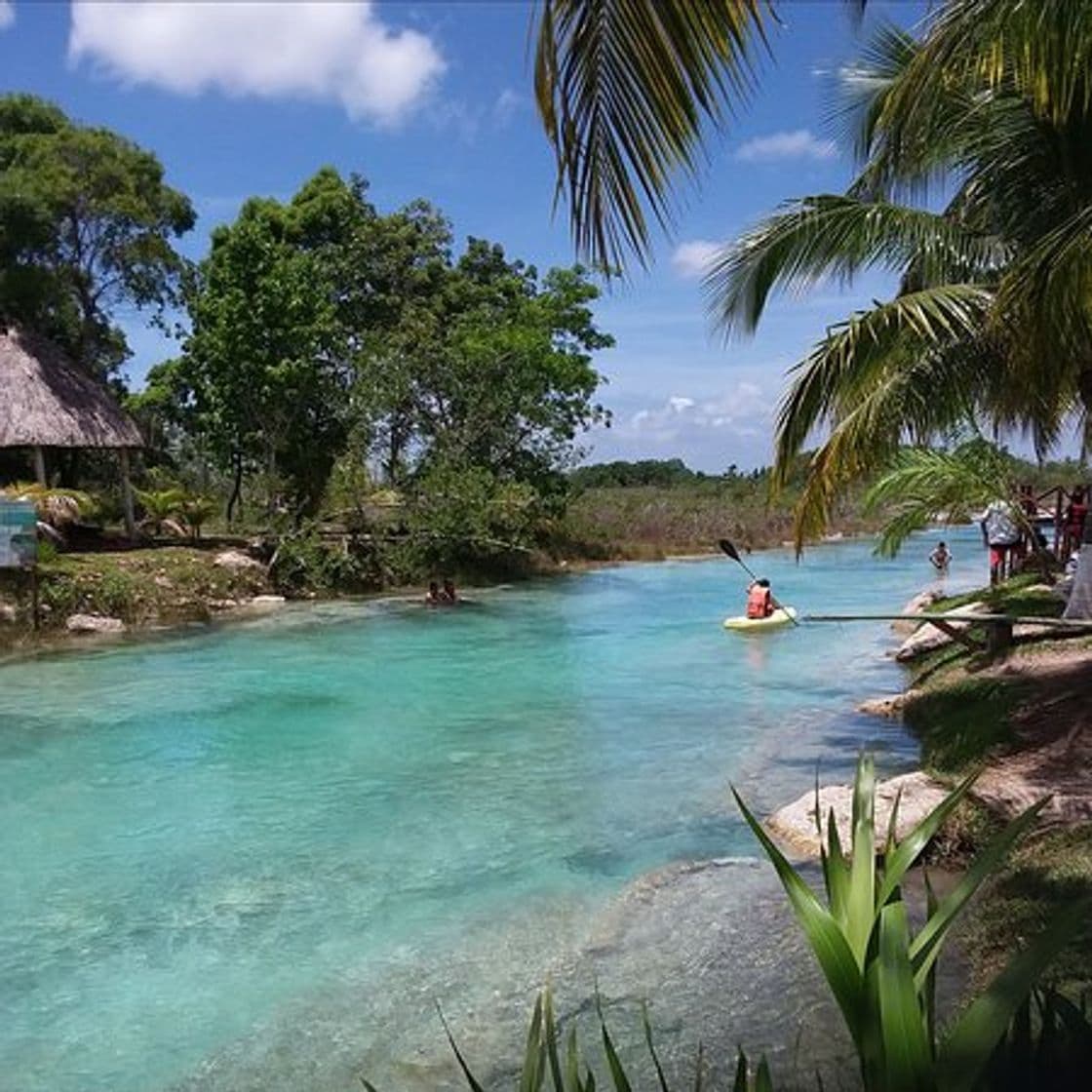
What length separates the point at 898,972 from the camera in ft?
6.05

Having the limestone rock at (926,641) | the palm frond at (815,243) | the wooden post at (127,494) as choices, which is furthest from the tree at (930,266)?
the wooden post at (127,494)

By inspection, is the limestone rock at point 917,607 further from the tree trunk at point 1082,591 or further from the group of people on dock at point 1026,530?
the tree trunk at point 1082,591

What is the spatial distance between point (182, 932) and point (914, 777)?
4.45m

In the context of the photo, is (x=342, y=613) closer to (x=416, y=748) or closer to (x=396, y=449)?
(x=396, y=449)

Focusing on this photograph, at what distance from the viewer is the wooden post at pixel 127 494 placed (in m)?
20.6

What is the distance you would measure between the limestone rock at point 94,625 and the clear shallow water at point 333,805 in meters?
1.05

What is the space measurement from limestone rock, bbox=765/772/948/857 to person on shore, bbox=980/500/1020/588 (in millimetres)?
7773

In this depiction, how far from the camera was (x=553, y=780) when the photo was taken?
9172mm

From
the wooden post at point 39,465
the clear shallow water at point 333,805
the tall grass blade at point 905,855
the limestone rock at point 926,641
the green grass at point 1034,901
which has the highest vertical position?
the wooden post at point 39,465

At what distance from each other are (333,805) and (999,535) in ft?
33.0

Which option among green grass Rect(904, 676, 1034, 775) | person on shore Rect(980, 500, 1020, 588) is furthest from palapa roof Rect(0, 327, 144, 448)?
green grass Rect(904, 676, 1034, 775)

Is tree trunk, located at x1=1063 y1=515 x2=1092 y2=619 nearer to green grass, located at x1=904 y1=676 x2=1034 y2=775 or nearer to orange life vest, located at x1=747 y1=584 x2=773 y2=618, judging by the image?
green grass, located at x1=904 y1=676 x2=1034 y2=775

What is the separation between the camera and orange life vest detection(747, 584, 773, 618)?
1703cm

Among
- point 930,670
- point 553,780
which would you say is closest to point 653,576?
point 930,670
